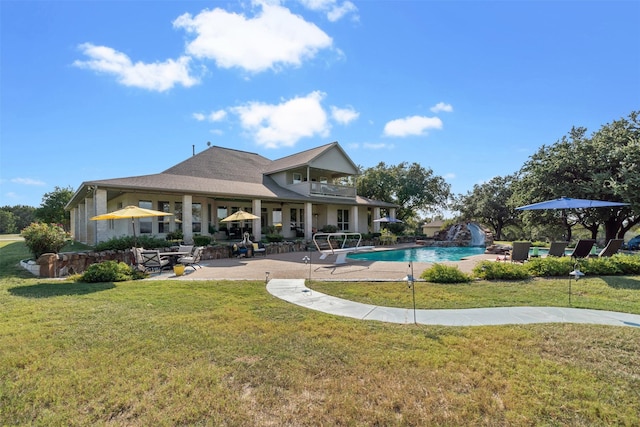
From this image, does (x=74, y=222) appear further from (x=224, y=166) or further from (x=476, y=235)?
(x=476, y=235)

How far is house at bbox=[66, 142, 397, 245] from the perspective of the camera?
1722cm

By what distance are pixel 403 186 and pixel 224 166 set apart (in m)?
20.4

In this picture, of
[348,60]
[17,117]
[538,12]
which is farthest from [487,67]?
[17,117]

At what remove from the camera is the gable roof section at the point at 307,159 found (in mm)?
24612

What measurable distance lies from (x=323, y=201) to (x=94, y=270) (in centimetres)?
1625

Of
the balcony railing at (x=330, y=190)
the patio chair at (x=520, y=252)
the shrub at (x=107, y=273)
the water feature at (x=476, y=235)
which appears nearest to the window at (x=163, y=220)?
the shrub at (x=107, y=273)

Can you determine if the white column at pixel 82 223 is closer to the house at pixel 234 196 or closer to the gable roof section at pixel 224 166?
the house at pixel 234 196

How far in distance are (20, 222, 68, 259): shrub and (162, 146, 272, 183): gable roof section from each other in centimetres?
1102

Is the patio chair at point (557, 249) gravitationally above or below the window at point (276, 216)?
below

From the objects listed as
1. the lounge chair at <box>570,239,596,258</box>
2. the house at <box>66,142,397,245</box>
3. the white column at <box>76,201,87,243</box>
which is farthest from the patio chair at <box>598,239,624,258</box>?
the white column at <box>76,201,87,243</box>

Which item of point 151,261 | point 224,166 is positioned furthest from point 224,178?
point 151,261

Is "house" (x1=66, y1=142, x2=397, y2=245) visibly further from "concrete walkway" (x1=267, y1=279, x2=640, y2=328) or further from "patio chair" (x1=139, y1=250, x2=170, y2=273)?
"concrete walkway" (x1=267, y1=279, x2=640, y2=328)

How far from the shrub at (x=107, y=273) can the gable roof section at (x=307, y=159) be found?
52.3 feet

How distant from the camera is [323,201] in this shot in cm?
2362
